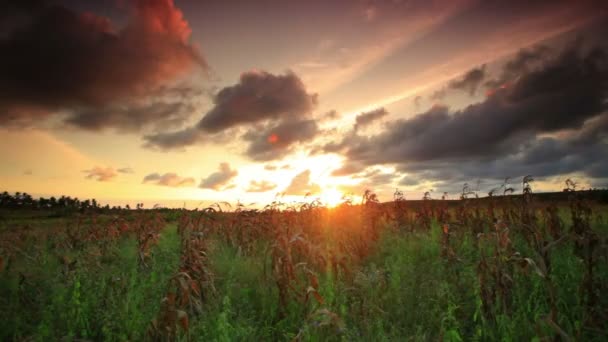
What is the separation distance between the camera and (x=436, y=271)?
6.32 metres

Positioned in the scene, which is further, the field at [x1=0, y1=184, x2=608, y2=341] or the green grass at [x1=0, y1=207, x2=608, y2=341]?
the green grass at [x1=0, y1=207, x2=608, y2=341]

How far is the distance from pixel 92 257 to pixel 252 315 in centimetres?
429

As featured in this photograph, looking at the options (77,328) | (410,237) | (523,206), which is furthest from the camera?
(410,237)

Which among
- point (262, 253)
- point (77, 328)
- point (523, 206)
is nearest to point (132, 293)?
point (77, 328)

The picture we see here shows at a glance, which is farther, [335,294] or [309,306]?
[335,294]

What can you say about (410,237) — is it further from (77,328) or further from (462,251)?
(77,328)

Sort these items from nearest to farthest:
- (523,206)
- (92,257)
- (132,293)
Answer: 1. (132,293)
2. (92,257)
3. (523,206)

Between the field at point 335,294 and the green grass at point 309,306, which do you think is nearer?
the field at point 335,294

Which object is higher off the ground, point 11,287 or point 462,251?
point 462,251

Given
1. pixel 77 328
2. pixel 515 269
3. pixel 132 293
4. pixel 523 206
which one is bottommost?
pixel 77 328

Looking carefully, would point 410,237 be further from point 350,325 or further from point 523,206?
point 350,325

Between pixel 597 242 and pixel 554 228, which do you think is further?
pixel 554 228

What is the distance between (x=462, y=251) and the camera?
7145mm

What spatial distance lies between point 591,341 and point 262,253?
5833 millimetres
